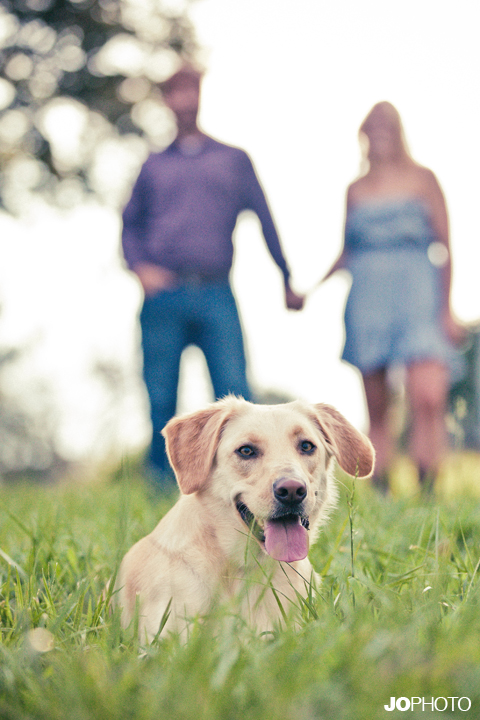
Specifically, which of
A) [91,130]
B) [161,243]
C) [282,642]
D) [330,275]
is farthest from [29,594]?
[91,130]

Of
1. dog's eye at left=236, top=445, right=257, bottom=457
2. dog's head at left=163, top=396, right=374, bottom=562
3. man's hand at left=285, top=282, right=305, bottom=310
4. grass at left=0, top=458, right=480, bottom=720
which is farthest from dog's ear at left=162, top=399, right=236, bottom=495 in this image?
man's hand at left=285, top=282, right=305, bottom=310

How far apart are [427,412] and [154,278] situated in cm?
232

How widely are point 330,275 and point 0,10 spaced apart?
9.03 m

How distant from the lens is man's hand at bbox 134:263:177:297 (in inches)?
183

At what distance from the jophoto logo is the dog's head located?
3.20ft

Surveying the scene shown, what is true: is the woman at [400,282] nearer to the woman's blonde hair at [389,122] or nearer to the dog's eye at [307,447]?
the woman's blonde hair at [389,122]

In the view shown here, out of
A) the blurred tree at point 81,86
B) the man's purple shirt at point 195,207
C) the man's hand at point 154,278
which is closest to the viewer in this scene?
the man's hand at point 154,278

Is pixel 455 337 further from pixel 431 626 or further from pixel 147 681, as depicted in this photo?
pixel 147 681

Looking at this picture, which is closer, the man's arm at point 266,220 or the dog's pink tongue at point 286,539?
the dog's pink tongue at point 286,539

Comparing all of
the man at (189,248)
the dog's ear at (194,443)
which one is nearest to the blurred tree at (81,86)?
the man at (189,248)

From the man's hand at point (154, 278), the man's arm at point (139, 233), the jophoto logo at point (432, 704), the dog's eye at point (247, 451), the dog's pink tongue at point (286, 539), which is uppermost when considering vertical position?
the man's arm at point (139, 233)

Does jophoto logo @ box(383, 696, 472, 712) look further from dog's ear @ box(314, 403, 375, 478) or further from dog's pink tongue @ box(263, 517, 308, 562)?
dog's ear @ box(314, 403, 375, 478)

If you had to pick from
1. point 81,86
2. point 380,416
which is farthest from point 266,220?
point 81,86

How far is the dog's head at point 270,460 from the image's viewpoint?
218 centimetres
